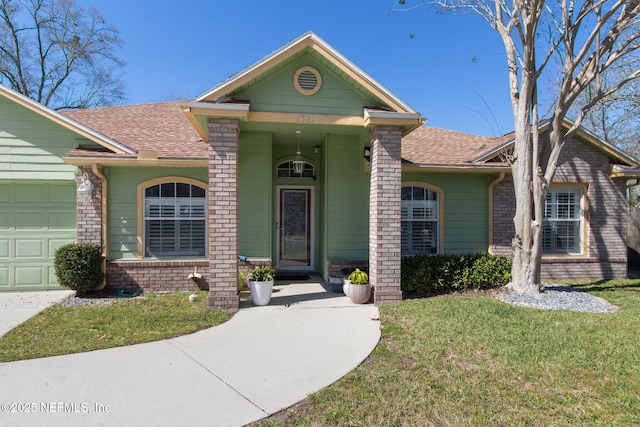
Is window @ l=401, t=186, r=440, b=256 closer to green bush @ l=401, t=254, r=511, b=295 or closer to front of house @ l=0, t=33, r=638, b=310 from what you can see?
front of house @ l=0, t=33, r=638, b=310

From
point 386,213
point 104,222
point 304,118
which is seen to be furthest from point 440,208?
point 104,222

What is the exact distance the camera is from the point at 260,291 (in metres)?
6.46

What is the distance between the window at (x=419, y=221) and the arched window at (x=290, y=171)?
2.47 m

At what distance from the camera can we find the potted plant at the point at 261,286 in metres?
6.45

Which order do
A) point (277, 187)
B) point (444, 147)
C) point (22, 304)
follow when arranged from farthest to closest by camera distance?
point (444, 147) → point (277, 187) → point (22, 304)

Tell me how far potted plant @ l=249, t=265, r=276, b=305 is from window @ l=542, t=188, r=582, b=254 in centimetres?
745

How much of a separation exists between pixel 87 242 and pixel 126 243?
72cm

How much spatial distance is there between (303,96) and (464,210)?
5.11 metres

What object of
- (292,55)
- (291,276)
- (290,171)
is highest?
(292,55)

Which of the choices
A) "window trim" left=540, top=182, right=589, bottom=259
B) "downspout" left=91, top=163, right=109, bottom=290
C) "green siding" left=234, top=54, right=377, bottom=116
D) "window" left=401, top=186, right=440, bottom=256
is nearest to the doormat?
"window" left=401, top=186, right=440, bottom=256

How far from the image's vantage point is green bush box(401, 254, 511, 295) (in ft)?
24.2

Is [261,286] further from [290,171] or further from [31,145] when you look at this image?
[31,145]

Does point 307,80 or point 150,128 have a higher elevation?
point 307,80

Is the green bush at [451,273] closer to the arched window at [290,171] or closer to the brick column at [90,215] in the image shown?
the arched window at [290,171]
